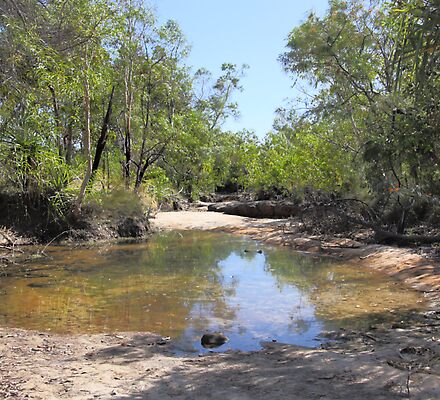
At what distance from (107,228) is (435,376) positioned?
15213 millimetres

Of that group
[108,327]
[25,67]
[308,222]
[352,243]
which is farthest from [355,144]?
[108,327]

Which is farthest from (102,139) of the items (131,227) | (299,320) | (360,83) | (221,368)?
(221,368)

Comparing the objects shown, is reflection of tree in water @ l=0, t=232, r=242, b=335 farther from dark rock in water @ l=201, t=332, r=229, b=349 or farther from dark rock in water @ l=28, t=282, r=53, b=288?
dark rock in water @ l=201, t=332, r=229, b=349

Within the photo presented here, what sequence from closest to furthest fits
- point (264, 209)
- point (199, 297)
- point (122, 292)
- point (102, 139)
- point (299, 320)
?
1. point (299, 320)
2. point (199, 297)
3. point (122, 292)
4. point (102, 139)
5. point (264, 209)

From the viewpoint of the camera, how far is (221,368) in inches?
197

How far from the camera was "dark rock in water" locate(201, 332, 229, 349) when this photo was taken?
6.21 meters

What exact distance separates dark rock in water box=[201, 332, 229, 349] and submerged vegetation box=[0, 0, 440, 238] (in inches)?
165

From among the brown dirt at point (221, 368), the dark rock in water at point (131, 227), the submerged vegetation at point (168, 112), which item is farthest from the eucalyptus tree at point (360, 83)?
the dark rock in water at point (131, 227)

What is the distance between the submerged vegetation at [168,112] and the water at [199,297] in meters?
2.80

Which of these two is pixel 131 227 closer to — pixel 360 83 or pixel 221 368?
pixel 360 83

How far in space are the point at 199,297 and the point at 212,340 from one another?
2.95 meters

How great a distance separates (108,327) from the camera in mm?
7043

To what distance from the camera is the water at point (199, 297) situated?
23.4 feet

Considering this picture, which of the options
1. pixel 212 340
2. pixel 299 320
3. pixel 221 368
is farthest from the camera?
pixel 299 320
